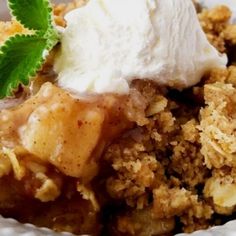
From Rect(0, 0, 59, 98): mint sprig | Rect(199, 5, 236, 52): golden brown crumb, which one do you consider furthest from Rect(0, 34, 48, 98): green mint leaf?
Rect(199, 5, 236, 52): golden brown crumb

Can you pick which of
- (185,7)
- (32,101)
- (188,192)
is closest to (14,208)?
(32,101)

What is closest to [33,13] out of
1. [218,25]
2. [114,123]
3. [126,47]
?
[126,47]

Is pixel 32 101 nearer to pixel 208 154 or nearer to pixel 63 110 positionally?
pixel 63 110

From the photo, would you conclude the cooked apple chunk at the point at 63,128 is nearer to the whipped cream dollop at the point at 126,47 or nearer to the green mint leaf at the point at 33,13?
the whipped cream dollop at the point at 126,47

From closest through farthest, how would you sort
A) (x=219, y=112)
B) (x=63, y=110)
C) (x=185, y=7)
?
(x=63, y=110) < (x=219, y=112) < (x=185, y=7)

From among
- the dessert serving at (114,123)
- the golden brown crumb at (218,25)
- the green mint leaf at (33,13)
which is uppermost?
the green mint leaf at (33,13)

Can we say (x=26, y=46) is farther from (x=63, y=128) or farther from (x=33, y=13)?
(x=63, y=128)

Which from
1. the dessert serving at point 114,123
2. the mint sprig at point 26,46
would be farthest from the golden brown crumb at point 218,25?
the mint sprig at point 26,46

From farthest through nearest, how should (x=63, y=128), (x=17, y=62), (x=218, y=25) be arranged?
(x=218, y=25) < (x=17, y=62) < (x=63, y=128)
